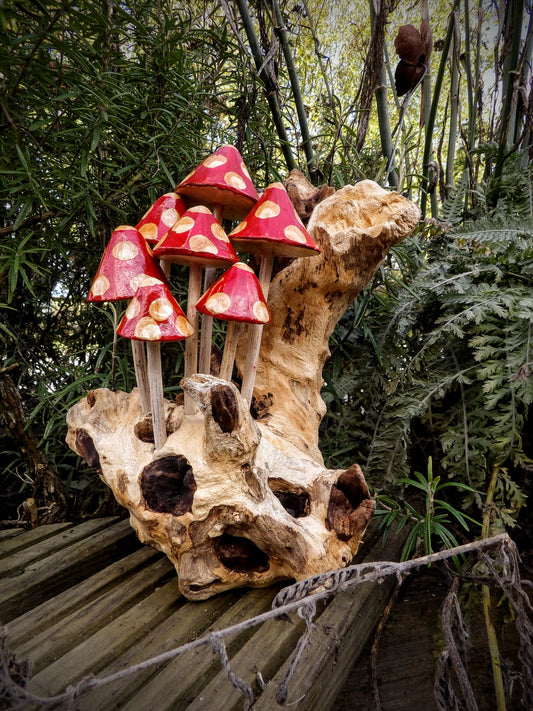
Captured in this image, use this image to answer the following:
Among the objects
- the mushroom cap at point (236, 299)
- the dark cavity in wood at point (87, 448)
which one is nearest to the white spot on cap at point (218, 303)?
the mushroom cap at point (236, 299)

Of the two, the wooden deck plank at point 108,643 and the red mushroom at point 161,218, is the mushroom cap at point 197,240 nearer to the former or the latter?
the red mushroom at point 161,218

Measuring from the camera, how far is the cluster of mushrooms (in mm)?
708

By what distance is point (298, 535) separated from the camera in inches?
28.1

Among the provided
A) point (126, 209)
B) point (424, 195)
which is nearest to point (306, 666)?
point (126, 209)

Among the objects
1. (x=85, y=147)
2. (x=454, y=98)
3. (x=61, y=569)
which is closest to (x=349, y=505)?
(x=61, y=569)

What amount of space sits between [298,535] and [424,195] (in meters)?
1.11

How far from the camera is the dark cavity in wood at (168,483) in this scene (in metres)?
0.76

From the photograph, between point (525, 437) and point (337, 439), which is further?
point (337, 439)

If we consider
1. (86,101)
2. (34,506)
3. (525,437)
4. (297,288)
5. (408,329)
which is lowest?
(34,506)

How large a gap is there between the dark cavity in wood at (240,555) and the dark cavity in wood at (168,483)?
0.35ft

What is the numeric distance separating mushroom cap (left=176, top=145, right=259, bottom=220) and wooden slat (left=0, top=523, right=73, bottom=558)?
790mm

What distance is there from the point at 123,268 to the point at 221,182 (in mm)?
226

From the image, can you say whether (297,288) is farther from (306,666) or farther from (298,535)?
(306,666)

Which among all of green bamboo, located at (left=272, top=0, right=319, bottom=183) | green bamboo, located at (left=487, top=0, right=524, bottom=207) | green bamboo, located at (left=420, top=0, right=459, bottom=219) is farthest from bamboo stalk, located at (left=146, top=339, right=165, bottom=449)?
green bamboo, located at (left=487, top=0, right=524, bottom=207)
